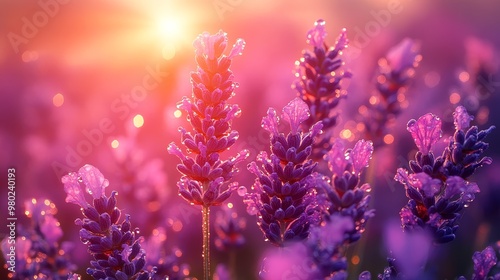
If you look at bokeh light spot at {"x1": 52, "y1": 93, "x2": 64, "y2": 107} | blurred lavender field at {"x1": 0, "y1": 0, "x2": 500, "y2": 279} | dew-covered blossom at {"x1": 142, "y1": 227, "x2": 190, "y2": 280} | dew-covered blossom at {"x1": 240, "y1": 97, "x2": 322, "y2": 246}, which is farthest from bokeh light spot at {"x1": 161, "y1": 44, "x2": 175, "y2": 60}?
dew-covered blossom at {"x1": 240, "y1": 97, "x2": 322, "y2": 246}

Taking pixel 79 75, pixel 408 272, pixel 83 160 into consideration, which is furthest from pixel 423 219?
pixel 79 75

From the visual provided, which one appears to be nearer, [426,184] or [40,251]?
[426,184]

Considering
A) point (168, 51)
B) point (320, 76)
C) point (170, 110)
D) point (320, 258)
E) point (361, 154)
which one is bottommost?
point (320, 258)

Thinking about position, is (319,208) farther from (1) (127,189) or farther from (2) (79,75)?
(2) (79,75)

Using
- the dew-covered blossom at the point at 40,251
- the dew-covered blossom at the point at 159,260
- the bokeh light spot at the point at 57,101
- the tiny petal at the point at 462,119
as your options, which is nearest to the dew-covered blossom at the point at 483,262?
the tiny petal at the point at 462,119

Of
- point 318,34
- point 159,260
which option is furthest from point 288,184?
point 159,260

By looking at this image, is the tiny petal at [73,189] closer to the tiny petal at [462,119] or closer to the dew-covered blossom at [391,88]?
the tiny petal at [462,119]

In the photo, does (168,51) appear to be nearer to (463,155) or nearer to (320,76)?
(320,76)

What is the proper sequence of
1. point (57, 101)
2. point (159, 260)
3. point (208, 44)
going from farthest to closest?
point (57, 101) < point (159, 260) < point (208, 44)
